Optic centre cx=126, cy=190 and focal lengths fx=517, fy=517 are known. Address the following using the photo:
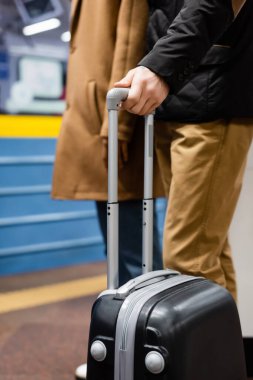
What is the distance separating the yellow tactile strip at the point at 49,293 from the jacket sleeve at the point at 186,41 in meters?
1.45

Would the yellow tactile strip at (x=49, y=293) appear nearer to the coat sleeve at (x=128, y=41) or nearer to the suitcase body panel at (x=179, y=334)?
the coat sleeve at (x=128, y=41)

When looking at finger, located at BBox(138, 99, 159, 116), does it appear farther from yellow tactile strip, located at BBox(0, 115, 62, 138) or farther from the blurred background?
yellow tactile strip, located at BBox(0, 115, 62, 138)

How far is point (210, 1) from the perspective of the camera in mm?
899

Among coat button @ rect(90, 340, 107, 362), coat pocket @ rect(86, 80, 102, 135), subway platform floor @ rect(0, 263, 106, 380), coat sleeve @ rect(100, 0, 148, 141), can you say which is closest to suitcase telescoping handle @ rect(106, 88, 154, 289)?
coat button @ rect(90, 340, 107, 362)

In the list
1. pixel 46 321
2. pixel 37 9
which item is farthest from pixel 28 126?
pixel 46 321

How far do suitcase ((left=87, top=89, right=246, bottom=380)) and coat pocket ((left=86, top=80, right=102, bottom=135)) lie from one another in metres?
0.48

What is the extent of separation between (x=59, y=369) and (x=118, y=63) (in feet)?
2.88

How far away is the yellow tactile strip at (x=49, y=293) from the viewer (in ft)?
7.09

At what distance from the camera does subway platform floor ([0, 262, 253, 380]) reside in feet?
4.98

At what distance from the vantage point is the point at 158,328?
787mm

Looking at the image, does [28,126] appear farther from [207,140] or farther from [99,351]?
[99,351]

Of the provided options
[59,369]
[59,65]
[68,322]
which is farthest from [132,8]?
[59,65]

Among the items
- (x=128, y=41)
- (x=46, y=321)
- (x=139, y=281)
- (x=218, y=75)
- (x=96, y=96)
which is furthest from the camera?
(x=46, y=321)

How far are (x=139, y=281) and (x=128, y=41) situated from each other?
62 cm
